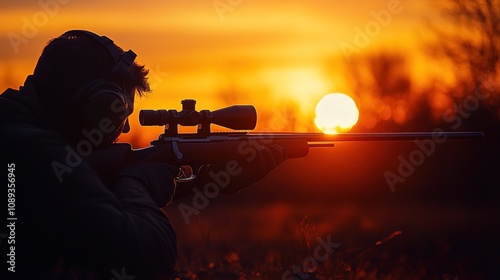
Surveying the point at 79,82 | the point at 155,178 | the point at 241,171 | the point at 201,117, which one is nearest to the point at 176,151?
the point at 201,117

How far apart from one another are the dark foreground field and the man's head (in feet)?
7.25

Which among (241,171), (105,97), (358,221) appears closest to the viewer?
(105,97)

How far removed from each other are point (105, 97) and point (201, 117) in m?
1.84

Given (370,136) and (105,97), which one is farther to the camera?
(370,136)

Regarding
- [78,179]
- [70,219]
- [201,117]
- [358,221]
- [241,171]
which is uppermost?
[201,117]

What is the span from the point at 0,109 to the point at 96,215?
31.5 inches

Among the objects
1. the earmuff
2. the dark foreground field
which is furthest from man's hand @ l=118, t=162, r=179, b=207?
the dark foreground field

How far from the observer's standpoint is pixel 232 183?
7840 mm

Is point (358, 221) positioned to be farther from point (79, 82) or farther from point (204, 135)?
point (79, 82)

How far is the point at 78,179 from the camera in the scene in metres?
5.28

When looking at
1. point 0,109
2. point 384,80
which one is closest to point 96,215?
point 0,109

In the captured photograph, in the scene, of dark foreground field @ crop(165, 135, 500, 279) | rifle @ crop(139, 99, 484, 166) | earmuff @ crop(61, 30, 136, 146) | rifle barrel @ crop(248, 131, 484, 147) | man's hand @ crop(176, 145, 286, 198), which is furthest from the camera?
rifle barrel @ crop(248, 131, 484, 147)

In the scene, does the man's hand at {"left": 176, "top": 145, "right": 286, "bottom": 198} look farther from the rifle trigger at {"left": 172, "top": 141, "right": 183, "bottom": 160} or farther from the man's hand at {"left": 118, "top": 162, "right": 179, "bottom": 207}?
the man's hand at {"left": 118, "top": 162, "right": 179, "bottom": 207}

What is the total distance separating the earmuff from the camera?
19.1ft
